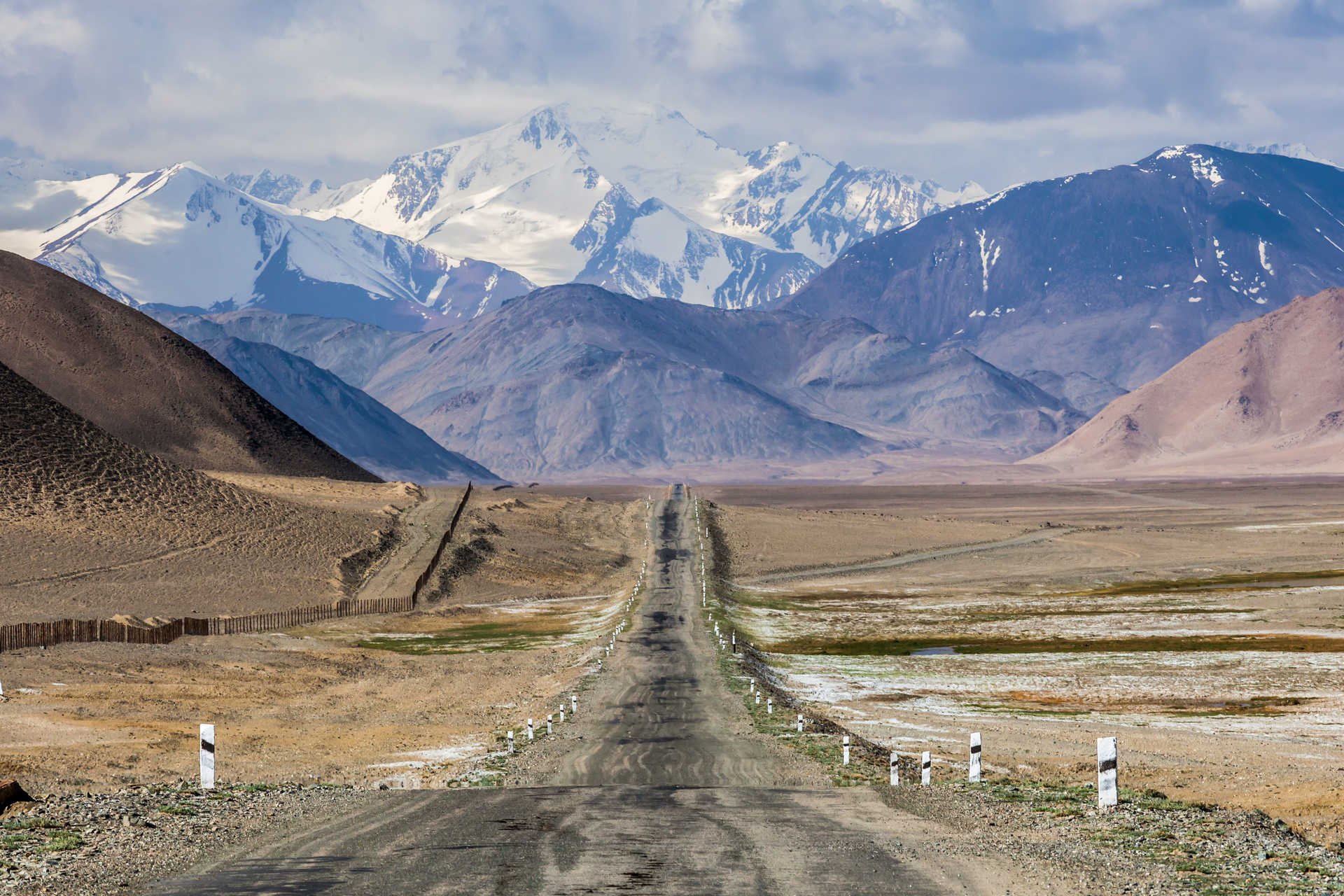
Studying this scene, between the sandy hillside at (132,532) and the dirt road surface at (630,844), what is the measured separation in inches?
2651

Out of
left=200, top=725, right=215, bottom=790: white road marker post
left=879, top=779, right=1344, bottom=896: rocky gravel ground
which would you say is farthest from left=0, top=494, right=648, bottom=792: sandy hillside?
left=879, top=779, right=1344, bottom=896: rocky gravel ground

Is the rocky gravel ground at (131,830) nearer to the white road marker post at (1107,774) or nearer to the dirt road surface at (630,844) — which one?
the dirt road surface at (630,844)

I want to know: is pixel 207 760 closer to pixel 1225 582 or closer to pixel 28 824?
pixel 28 824

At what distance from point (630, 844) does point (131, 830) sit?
7.89 meters

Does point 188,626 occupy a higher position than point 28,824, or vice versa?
point 28,824

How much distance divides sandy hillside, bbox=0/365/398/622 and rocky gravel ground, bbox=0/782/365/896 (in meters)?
66.7

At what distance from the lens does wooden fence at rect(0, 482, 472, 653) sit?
7094cm

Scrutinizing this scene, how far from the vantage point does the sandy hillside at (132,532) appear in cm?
10500

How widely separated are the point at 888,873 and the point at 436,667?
2162 inches

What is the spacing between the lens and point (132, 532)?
4820 inches

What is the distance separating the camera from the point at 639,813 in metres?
27.5

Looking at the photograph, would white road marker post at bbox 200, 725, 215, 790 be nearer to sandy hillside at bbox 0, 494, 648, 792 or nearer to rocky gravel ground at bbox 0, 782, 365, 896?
rocky gravel ground at bbox 0, 782, 365, 896

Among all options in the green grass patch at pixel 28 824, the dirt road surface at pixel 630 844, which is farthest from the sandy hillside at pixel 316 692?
the green grass patch at pixel 28 824

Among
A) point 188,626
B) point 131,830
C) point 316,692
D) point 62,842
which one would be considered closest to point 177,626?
point 188,626
